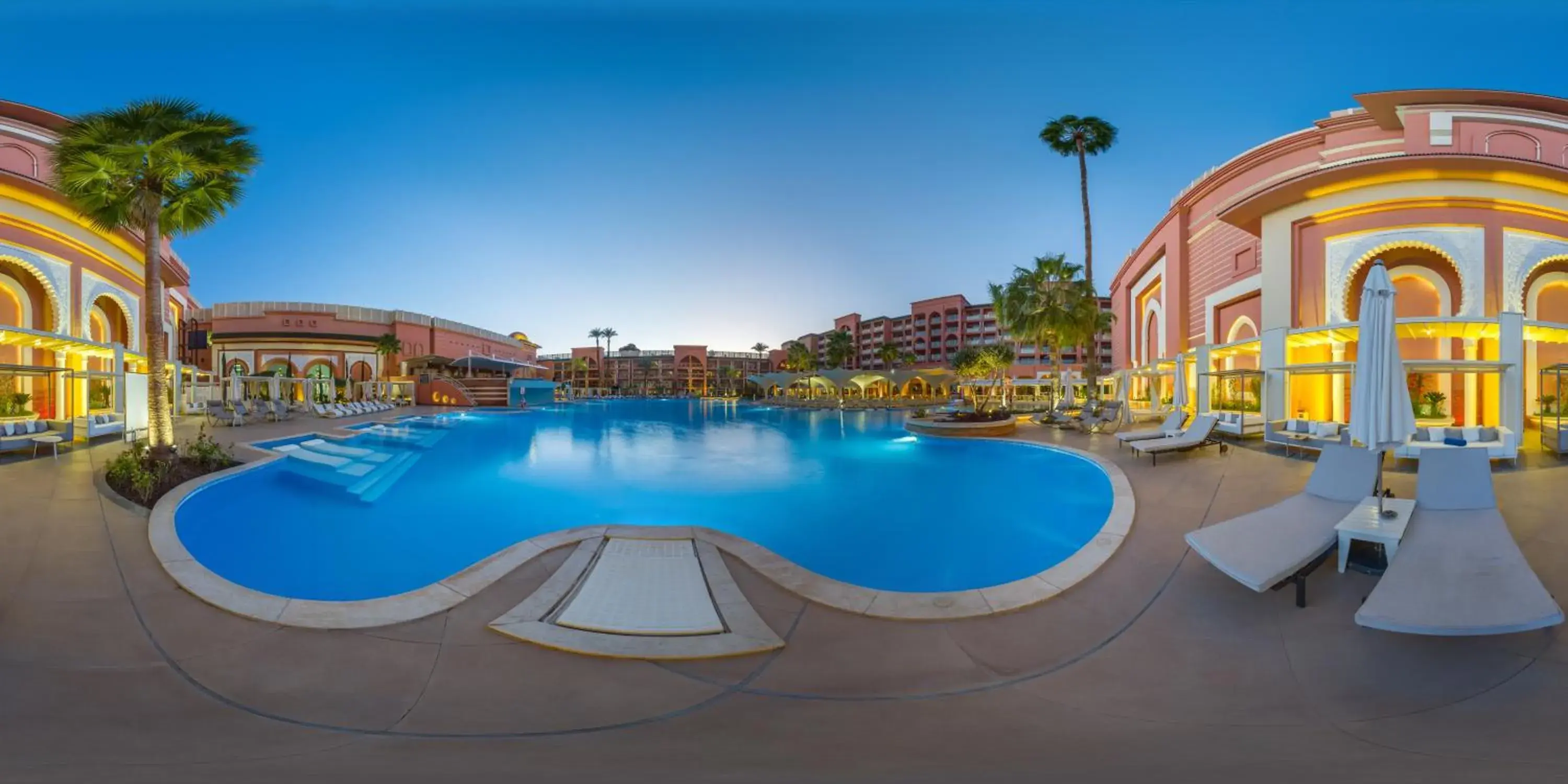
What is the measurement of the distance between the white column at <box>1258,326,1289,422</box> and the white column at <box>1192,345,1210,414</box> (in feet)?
5.16

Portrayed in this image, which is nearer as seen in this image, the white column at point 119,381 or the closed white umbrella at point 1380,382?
the closed white umbrella at point 1380,382

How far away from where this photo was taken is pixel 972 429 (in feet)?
62.0

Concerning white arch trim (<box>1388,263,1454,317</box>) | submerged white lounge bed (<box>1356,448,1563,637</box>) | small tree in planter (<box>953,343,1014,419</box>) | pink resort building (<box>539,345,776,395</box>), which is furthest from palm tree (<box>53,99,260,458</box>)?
pink resort building (<box>539,345,776,395</box>)

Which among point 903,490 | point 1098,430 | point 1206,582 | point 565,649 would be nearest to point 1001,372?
point 1098,430

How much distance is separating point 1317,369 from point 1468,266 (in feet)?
20.2

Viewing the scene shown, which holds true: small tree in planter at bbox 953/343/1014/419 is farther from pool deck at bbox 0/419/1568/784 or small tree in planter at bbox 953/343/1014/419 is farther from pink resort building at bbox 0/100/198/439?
pink resort building at bbox 0/100/198/439

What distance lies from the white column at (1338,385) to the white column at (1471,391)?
2.24 m

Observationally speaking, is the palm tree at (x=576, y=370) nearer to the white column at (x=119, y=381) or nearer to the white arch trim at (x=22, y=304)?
the white arch trim at (x=22, y=304)

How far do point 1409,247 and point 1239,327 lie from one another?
5354mm

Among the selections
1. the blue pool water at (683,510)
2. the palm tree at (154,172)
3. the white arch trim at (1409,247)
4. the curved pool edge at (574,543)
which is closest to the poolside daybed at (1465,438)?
the blue pool water at (683,510)

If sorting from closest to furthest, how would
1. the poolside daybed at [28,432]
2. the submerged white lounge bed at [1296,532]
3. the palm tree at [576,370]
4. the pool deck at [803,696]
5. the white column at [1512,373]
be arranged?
the pool deck at [803,696], the submerged white lounge bed at [1296,532], the poolside daybed at [28,432], the white column at [1512,373], the palm tree at [576,370]

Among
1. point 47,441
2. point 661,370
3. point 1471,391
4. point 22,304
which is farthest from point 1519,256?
point 661,370

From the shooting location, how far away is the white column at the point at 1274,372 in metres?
14.3

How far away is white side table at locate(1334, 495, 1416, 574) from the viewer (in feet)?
15.8
